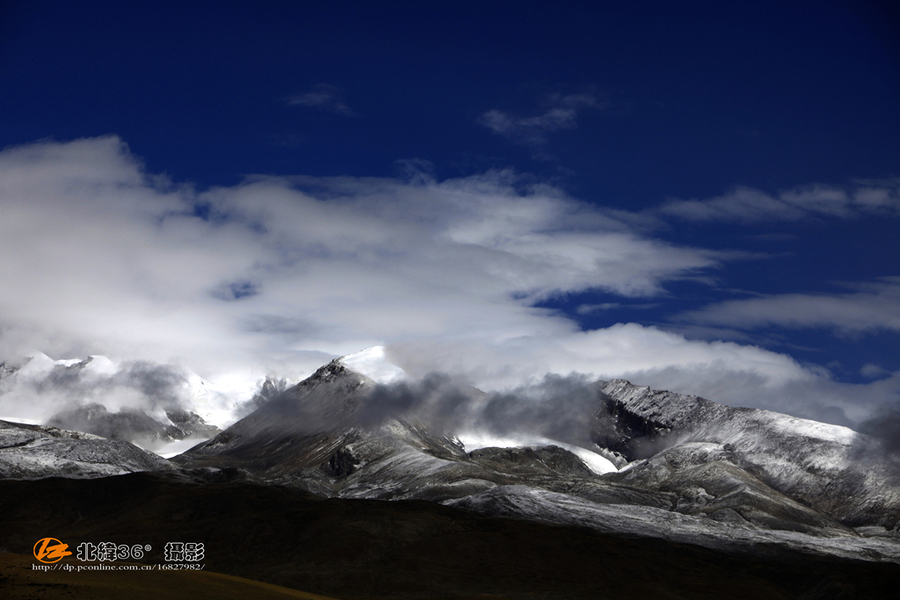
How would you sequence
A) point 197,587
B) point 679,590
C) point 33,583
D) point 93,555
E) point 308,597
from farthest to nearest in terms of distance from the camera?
point 679,590
point 93,555
point 308,597
point 197,587
point 33,583

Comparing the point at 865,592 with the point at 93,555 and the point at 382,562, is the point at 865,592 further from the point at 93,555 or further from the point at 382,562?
the point at 93,555

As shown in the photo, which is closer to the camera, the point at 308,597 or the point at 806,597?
the point at 308,597

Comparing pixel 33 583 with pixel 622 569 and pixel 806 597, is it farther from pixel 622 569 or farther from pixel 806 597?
pixel 806 597

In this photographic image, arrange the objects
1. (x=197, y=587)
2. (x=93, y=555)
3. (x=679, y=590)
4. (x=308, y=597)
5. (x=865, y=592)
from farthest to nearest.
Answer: (x=865, y=592), (x=679, y=590), (x=93, y=555), (x=308, y=597), (x=197, y=587)

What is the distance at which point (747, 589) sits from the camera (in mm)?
181125

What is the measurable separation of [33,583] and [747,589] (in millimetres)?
153050

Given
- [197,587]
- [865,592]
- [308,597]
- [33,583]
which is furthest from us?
[865,592]

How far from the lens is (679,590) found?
584ft

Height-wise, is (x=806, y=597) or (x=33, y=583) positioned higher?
(x=33, y=583)

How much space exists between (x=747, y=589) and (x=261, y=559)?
11085 centimetres

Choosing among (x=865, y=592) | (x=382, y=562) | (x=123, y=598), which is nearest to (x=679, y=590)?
(x=865, y=592)

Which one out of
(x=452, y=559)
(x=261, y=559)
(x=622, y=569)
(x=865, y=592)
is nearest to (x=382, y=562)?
(x=452, y=559)

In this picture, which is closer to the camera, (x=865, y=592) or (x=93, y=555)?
(x=93, y=555)

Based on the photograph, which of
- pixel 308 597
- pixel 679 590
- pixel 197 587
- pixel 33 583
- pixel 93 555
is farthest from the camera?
pixel 679 590
